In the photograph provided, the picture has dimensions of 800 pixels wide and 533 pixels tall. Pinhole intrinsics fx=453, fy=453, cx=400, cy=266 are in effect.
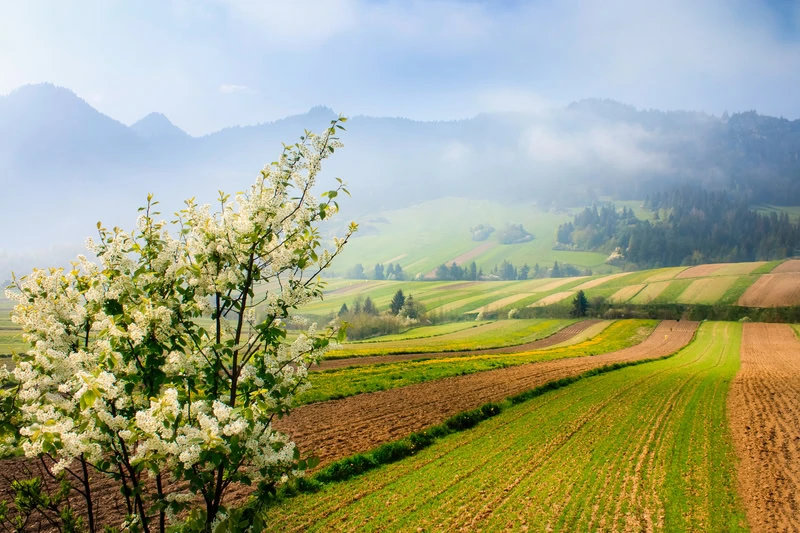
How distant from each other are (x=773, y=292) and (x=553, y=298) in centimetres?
4634

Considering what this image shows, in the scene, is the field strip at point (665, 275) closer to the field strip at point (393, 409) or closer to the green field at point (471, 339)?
the green field at point (471, 339)

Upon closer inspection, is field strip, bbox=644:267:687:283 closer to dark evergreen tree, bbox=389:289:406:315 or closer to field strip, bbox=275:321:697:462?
dark evergreen tree, bbox=389:289:406:315

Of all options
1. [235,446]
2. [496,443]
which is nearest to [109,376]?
[235,446]

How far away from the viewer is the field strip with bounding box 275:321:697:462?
1841 cm

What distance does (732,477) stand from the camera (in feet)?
48.1

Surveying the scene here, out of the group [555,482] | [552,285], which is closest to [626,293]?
[552,285]

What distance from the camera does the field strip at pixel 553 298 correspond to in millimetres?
116250

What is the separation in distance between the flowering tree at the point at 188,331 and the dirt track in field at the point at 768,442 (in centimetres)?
1347

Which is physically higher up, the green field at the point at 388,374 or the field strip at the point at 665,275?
the field strip at the point at 665,275

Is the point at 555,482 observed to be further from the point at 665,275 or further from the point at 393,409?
the point at 665,275

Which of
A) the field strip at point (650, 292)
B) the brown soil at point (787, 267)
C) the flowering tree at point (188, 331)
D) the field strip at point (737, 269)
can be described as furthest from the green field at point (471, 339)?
the brown soil at point (787, 267)

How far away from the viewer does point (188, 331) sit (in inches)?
171

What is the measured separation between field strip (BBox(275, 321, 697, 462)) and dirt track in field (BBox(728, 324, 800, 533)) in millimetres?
11124

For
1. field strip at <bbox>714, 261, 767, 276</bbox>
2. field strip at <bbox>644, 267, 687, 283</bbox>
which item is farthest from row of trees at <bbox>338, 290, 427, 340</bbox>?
field strip at <bbox>714, 261, 767, 276</bbox>
